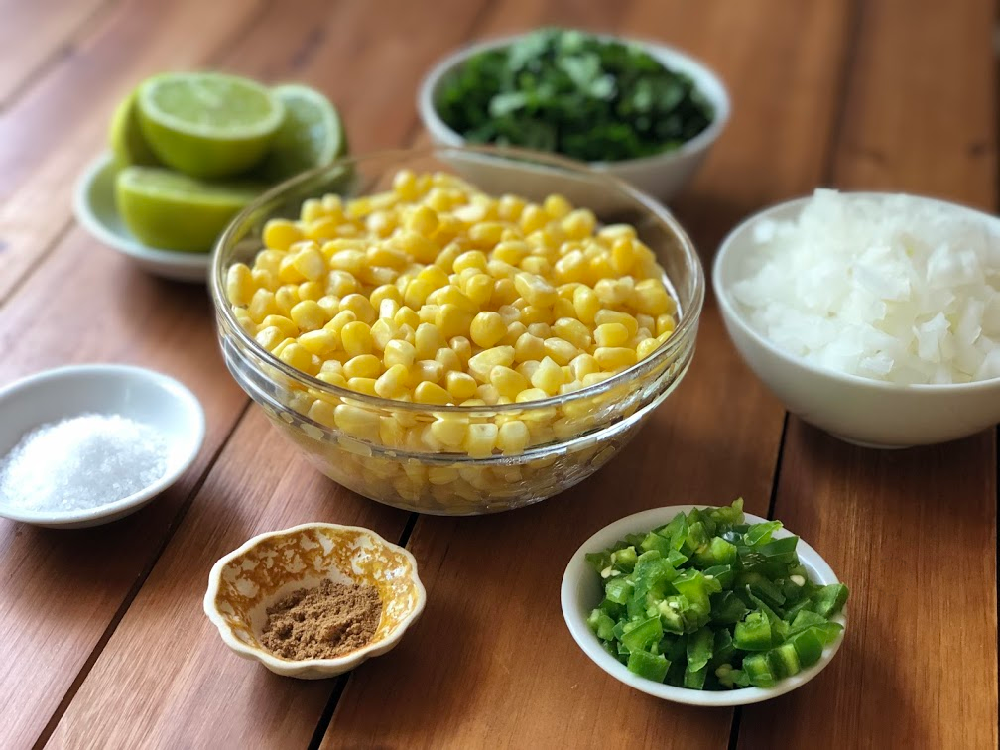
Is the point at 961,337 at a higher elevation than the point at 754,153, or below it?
higher

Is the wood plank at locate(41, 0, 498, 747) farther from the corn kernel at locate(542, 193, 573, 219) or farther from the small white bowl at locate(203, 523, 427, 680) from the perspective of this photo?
the corn kernel at locate(542, 193, 573, 219)

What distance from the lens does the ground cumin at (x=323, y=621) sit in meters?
1.12

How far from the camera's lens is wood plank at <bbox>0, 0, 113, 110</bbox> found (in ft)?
7.66

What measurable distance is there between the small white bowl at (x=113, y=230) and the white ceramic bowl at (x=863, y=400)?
0.89m

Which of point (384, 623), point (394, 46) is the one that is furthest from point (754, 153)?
point (384, 623)

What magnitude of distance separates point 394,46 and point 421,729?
185 cm

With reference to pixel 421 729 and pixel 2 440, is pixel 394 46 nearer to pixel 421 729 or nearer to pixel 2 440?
pixel 2 440

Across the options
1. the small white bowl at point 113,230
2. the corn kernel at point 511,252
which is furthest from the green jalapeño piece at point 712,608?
the small white bowl at point 113,230

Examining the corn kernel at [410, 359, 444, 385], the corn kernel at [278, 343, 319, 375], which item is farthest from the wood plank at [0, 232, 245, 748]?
the corn kernel at [410, 359, 444, 385]

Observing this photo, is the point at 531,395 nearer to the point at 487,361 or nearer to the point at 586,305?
the point at 487,361

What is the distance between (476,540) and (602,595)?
0.21 metres

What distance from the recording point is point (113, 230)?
72.9 inches

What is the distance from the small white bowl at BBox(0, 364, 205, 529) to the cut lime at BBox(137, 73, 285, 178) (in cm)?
49

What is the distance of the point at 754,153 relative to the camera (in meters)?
2.21
